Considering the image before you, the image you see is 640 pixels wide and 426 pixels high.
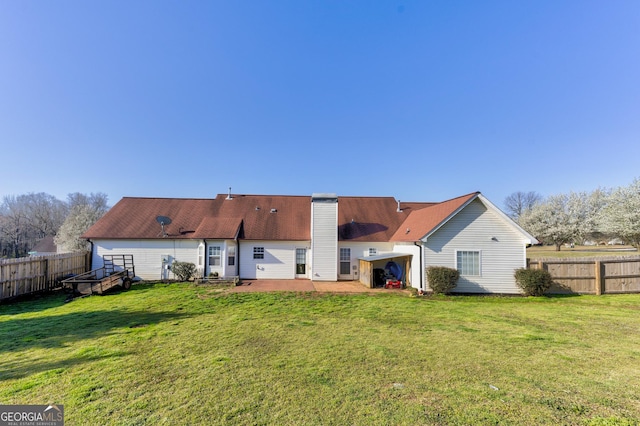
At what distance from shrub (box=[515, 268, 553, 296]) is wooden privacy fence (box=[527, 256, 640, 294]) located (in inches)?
38.0

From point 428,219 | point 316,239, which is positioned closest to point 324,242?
point 316,239

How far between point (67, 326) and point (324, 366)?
8390 mm

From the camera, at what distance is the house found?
1452 centimetres

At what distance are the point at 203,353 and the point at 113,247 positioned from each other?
55.9ft

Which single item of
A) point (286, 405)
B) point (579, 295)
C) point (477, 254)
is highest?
point (477, 254)

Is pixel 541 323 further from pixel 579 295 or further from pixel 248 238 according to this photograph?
pixel 248 238

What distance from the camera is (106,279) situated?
14523 mm

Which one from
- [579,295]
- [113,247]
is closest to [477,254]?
[579,295]

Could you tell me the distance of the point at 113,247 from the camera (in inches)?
736

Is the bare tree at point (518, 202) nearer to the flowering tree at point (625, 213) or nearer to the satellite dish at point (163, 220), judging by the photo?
the flowering tree at point (625, 213)

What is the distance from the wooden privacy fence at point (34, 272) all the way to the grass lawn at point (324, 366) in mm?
3249

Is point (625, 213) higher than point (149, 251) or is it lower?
higher

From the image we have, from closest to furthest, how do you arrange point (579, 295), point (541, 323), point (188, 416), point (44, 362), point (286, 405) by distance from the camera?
point (188, 416)
point (286, 405)
point (44, 362)
point (541, 323)
point (579, 295)

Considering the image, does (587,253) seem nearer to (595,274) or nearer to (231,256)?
(595,274)
